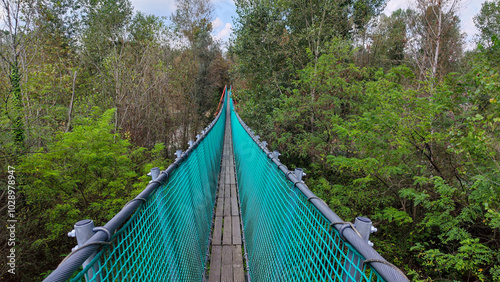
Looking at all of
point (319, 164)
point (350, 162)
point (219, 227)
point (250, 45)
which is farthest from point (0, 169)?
point (250, 45)

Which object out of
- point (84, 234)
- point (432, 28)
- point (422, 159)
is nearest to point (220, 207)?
point (84, 234)

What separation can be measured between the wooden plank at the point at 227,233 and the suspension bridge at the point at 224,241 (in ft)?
0.04

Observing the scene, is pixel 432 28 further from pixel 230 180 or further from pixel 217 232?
pixel 217 232

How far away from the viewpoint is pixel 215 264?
262 centimetres

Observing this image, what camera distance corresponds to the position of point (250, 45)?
9180mm

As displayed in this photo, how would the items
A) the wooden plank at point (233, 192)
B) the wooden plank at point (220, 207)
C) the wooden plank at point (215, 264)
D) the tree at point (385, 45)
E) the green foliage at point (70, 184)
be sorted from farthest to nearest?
the tree at point (385, 45) < the wooden plank at point (233, 192) < the wooden plank at point (220, 207) < the green foliage at point (70, 184) < the wooden plank at point (215, 264)

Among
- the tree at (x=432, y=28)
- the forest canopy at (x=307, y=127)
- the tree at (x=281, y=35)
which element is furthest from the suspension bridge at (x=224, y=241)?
the tree at (x=432, y=28)

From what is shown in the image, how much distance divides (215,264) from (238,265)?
25 cm

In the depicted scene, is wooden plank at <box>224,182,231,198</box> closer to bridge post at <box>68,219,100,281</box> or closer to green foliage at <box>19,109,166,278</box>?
green foliage at <box>19,109,166,278</box>

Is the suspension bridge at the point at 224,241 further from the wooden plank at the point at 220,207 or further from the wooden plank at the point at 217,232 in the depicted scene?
the wooden plank at the point at 220,207

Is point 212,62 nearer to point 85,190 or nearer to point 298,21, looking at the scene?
point 298,21

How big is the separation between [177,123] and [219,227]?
32.0 ft

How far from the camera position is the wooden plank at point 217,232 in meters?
3.03

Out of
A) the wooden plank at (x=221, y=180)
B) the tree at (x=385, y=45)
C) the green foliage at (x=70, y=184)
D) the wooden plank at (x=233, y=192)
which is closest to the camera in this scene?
the green foliage at (x=70, y=184)
